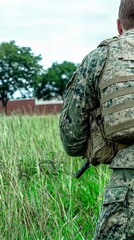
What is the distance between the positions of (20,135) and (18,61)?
154ft

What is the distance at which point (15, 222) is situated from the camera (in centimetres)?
297

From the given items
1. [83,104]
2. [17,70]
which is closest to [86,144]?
[83,104]

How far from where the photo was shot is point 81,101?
2.03 meters

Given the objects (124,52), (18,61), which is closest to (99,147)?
(124,52)

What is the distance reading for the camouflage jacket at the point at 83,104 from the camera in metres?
1.97

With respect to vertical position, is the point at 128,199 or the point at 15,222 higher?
the point at 128,199

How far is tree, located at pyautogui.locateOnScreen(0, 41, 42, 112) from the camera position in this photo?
51.3 metres

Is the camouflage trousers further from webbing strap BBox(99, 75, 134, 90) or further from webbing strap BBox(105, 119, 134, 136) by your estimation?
webbing strap BBox(99, 75, 134, 90)

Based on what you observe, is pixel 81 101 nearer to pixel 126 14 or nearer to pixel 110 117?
pixel 110 117

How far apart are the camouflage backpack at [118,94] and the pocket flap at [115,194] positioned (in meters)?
0.17

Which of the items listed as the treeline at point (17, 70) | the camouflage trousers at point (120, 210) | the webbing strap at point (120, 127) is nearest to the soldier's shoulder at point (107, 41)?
the webbing strap at point (120, 127)

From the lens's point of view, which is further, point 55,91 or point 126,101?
point 55,91

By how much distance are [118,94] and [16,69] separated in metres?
50.2

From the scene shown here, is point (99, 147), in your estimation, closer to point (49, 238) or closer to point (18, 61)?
point (49, 238)
